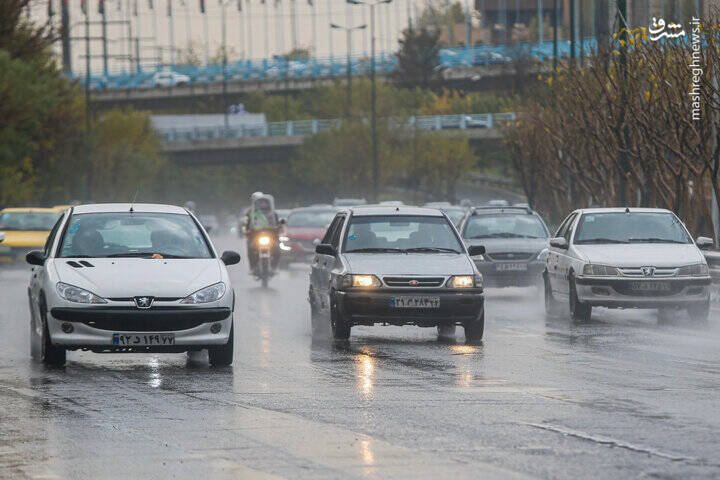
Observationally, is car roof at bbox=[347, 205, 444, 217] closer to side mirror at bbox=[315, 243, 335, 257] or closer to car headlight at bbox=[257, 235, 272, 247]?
→ side mirror at bbox=[315, 243, 335, 257]

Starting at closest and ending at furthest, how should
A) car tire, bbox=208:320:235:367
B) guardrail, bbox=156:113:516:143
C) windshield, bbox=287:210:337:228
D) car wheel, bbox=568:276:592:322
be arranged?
car tire, bbox=208:320:235:367 < car wheel, bbox=568:276:592:322 < windshield, bbox=287:210:337:228 < guardrail, bbox=156:113:516:143

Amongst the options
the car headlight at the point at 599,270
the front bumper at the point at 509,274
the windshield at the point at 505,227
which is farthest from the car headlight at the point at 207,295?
the windshield at the point at 505,227

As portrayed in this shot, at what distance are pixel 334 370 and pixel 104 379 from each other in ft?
7.17

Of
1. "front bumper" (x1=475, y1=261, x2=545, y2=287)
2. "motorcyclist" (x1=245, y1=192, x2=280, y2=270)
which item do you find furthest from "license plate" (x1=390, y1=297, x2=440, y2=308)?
"motorcyclist" (x1=245, y1=192, x2=280, y2=270)

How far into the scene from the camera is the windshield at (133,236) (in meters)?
15.2

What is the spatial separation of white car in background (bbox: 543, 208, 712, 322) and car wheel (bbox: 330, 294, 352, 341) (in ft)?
14.7

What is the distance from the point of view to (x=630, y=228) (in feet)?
72.5

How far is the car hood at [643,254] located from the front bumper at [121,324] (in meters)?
8.13

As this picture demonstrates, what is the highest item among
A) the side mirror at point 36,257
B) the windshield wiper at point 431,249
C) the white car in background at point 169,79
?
the white car in background at point 169,79

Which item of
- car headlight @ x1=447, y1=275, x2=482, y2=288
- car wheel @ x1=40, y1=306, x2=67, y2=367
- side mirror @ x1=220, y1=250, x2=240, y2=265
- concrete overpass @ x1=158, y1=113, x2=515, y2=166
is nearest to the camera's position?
car wheel @ x1=40, y1=306, x2=67, y2=367

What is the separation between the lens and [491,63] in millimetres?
122812

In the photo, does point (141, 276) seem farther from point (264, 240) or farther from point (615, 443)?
point (264, 240)

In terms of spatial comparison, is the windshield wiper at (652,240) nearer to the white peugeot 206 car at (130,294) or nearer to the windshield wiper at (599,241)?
the windshield wiper at (599,241)

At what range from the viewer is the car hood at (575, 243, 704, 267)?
20.8 metres
